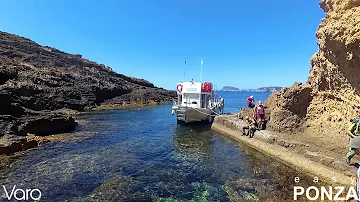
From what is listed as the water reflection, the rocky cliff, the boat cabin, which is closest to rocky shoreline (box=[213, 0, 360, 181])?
the water reflection

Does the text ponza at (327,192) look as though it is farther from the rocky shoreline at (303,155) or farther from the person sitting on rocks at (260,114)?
the person sitting on rocks at (260,114)

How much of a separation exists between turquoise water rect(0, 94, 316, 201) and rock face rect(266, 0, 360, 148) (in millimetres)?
4503

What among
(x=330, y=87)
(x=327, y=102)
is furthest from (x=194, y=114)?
(x=330, y=87)

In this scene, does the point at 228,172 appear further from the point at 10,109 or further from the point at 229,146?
the point at 10,109

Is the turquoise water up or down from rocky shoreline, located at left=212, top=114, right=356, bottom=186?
down

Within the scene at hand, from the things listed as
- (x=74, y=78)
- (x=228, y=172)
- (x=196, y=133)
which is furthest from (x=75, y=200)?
(x=74, y=78)

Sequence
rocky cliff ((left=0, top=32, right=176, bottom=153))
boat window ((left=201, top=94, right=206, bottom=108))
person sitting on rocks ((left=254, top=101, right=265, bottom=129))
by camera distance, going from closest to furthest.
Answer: person sitting on rocks ((left=254, top=101, right=265, bottom=129)) → rocky cliff ((left=0, top=32, right=176, bottom=153)) → boat window ((left=201, top=94, right=206, bottom=108))

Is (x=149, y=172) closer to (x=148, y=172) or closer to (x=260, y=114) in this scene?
(x=148, y=172)

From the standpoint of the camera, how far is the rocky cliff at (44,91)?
79.5ft

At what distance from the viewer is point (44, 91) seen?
45.1 m

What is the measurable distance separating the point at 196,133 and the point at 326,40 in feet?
51.2

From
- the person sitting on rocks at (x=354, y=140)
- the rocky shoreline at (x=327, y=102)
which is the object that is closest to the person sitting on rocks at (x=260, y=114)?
the rocky shoreline at (x=327, y=102)

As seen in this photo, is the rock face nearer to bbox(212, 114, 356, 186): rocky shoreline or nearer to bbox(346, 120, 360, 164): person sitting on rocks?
bbox(212, 114, 356, 186): rocky shoreline

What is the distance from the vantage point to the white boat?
103ft
